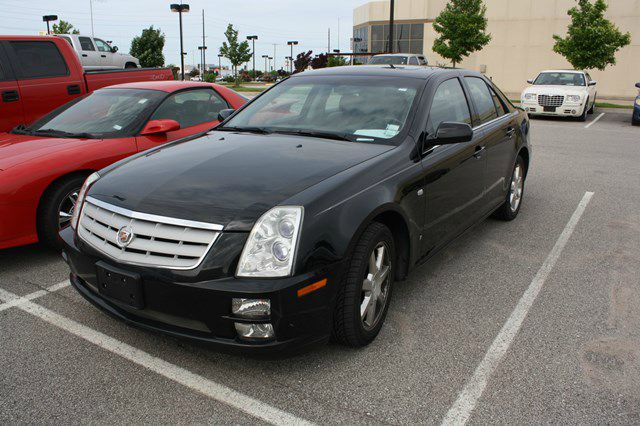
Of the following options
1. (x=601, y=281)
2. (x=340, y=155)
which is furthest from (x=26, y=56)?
(x=601, y=281)

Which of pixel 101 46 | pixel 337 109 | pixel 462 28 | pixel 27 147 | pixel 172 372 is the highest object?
pixel 462 28

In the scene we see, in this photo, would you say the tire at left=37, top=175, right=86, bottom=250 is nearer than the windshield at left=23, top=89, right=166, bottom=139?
Yes

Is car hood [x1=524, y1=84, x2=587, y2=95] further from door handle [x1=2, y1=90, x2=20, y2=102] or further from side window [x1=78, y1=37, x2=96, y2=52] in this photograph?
side window [x1=78, y1=37, x2=96, y2=52]

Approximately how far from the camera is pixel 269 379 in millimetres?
2938

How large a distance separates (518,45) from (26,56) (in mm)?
34554

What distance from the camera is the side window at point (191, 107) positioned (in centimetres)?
568

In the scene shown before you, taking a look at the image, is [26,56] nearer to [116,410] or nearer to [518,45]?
[116,410]

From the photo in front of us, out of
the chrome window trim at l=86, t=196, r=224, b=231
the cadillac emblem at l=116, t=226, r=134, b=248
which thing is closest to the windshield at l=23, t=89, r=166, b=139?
the chrome window trim at l=86, t=196, r=224, b=231

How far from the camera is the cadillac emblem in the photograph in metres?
2.85

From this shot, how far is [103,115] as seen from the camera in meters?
5.55

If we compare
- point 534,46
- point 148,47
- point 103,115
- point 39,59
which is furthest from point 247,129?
point 148,47

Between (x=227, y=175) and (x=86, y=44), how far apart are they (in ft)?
74.7

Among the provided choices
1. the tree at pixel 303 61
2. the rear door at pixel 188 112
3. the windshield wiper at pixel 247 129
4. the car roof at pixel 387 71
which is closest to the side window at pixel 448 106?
the car roof at pixel 387 71

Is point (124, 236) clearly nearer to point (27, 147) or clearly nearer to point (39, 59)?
point (27, 147)
